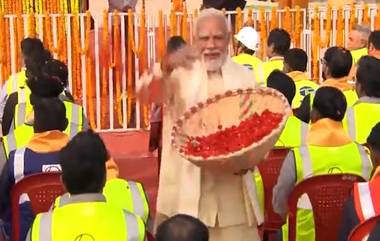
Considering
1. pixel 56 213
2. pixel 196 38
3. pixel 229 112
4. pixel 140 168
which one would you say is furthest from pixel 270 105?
pixel 140 168

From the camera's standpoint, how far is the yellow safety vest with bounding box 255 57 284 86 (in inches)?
310

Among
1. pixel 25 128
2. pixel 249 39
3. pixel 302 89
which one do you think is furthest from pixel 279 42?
pixel 25 128

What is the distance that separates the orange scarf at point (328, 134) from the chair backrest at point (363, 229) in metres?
1.08

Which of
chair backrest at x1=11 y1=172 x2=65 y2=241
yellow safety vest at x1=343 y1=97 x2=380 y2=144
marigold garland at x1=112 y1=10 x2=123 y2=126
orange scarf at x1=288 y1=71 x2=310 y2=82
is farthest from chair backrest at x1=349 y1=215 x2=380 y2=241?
marigold garland at x1=112 y1=10 x2=123 y2=126

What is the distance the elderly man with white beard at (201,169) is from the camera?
4.64 m

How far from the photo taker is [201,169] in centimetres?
460

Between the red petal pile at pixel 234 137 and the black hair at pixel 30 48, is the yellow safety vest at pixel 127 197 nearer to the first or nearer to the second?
the red petal pile at pixel 234 137

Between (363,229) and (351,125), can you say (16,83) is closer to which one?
(351,125)

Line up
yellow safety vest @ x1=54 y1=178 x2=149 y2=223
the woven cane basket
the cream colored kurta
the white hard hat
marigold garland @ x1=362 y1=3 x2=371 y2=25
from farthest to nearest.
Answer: marigold garland @ x1=362 y1=3 x2=371 y2=25, the white hard hat, the cream colored kurta, the woven cane basket, yellow safety vest @ x1=54 y1=178 x2=149 y2=223

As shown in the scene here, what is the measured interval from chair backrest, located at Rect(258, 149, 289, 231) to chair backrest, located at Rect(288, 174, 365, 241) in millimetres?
615

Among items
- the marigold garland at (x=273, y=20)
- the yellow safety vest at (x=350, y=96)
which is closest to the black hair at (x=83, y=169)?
the yellow safety vest at (x=350, y=96)

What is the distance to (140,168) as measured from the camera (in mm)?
9445

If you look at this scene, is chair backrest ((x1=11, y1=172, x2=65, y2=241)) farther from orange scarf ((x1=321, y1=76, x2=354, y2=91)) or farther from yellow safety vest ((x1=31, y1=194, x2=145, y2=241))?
orange scarf ((x1=321, y1=76, x2=354, y2=91))

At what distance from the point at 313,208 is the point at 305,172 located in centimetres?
20
